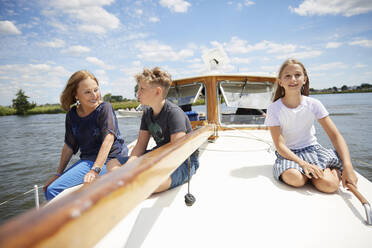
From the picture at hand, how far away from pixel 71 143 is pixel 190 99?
11.1ft

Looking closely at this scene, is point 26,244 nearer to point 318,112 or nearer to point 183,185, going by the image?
point 183,185

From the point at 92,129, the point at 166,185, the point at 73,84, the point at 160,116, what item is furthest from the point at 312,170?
the point at 73,84

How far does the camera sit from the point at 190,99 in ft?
17.1

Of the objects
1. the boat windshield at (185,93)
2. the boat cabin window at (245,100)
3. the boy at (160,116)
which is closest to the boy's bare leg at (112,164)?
the boy at (160,116)

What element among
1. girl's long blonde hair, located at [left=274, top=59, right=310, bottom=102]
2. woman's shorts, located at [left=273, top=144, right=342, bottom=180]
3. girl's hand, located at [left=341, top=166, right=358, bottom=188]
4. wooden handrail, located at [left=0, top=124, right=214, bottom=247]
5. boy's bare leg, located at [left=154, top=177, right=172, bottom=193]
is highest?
girl's long blonde hair, located at [left=274, top=59, right=310, bottom=102]

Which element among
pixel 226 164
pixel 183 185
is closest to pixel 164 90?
pixel 183 185

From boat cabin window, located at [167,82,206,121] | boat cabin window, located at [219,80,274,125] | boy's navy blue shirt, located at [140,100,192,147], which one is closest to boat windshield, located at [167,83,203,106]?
boat cabin window, located at [167,82,206,121]

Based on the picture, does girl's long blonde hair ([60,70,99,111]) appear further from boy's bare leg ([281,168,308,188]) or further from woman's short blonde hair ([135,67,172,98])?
boy's bare leg ([281,168,308,188])

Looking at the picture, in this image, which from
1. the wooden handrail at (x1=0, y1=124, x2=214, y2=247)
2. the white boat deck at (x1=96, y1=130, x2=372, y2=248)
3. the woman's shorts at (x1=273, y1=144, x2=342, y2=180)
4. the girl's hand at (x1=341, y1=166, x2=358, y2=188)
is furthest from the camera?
the woman's shorts at (x1=273, y1=144, x2=342, y2=180)

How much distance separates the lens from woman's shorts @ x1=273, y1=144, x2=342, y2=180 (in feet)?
6.42

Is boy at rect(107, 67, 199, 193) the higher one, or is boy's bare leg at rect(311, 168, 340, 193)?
boy at rect(107, 67, 199, 193)

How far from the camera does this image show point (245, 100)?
5.21 metres

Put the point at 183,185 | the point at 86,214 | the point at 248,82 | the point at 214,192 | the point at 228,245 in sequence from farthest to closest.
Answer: the point at 248,82
the point at 183,185
the point at 214,192
the point at 228,245
the point at 86,214

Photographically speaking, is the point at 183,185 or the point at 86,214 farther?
the point at 183,185
